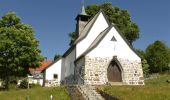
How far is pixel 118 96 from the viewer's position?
71.9ft

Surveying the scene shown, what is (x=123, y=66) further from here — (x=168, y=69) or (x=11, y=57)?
(x=168, y=69)

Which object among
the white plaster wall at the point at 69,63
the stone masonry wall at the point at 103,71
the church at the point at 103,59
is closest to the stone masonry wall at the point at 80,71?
the church at the point at 103,59

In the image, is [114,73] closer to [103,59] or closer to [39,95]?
[103,59]

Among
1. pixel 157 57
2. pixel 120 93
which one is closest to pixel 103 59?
pixel 120 93

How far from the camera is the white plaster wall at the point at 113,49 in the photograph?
33.2 m

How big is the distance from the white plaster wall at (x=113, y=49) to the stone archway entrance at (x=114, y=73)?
1140 mm

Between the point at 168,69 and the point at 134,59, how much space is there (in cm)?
3529

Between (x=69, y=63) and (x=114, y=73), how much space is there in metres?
7.16

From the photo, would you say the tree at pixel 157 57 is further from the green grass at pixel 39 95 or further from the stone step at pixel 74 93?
the stone step at pixel 74 93

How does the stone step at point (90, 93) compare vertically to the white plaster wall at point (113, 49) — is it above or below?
below

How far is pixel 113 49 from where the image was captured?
33750mm

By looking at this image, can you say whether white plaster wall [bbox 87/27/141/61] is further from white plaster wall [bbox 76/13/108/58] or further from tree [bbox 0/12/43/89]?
tree [bbox 0/12/43/89]

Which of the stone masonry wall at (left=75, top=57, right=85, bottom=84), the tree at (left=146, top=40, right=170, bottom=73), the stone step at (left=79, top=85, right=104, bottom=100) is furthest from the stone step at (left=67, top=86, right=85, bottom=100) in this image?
the tree at (left=146, top=40, right=170, bottom=73)

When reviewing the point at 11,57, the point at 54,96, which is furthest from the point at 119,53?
the point at 11,57
